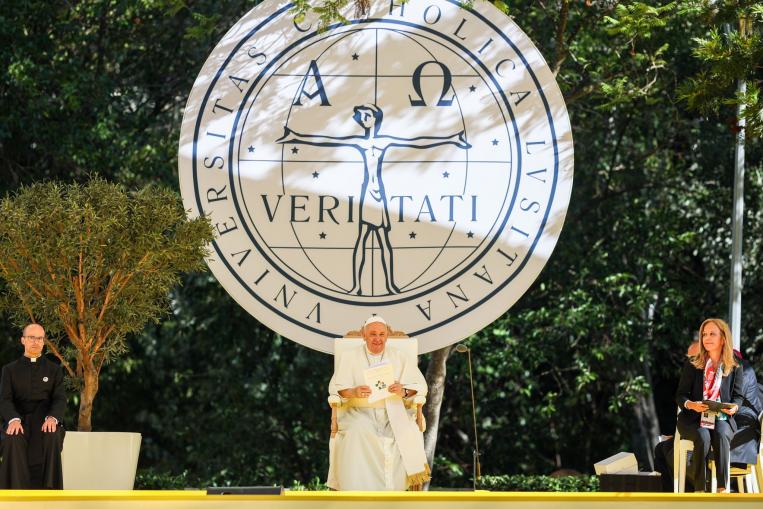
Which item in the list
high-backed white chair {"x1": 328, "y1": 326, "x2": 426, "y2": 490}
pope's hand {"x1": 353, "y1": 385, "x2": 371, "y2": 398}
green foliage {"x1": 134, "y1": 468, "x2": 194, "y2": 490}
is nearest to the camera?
pope's hand {"x1": 353, "y1": 385, "x2": 371, "y2": 398}

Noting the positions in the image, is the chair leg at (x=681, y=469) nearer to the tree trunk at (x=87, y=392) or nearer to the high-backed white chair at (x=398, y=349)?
the high-backed white chair at (x=398, y=349)

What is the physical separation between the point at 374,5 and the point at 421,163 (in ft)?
3.75

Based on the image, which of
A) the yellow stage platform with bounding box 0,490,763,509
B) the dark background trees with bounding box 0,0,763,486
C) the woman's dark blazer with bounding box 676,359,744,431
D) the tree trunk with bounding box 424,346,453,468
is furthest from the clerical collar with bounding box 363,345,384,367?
the dark background trees with bounding box 0,0,763,486

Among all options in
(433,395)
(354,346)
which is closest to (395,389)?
(354,346)

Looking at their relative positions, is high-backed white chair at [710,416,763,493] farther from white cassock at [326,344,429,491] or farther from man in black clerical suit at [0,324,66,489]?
man in black clerical suit at [0,324,66,489]

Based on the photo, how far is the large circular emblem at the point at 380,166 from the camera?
318 inches

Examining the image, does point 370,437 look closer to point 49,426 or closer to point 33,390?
point 49,426

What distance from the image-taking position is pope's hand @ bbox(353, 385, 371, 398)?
281 inches

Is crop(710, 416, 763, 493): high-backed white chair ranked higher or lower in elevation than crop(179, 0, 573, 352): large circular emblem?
lower

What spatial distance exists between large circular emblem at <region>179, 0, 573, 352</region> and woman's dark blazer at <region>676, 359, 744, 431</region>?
1.35 meters

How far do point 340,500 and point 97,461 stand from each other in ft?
7.98

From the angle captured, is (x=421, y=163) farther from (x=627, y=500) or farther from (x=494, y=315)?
(x=627, y=500)

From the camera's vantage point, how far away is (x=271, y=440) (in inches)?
480

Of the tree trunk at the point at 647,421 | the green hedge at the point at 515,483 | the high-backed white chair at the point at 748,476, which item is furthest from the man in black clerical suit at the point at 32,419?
the tree trunk at the point at 647,421
